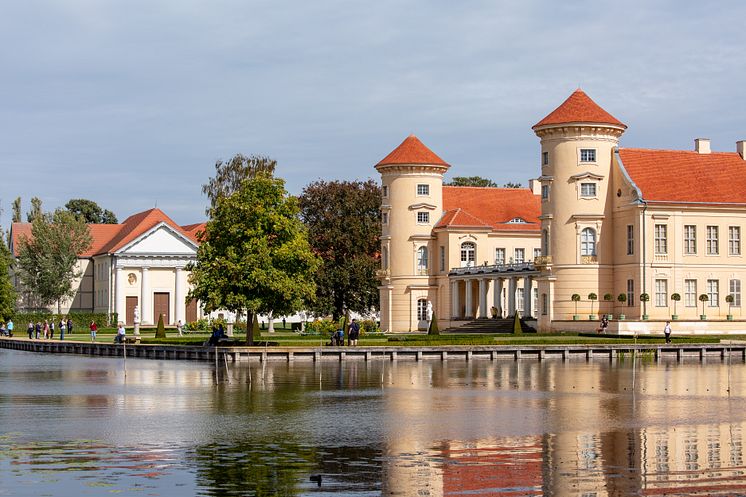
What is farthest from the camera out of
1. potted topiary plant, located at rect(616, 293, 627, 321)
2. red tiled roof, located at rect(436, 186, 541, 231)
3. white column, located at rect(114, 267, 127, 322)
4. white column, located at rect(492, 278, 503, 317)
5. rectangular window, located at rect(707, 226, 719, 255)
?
white column, located at rect(114, 267, 127, 322)

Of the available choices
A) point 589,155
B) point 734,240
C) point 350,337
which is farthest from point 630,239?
point 350,337

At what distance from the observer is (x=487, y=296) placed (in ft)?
315

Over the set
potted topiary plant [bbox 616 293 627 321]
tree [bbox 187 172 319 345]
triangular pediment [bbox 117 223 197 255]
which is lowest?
potted topiary plant [bbox 616 293 627 321]

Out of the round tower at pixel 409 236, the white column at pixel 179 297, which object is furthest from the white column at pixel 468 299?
the white column at pixel 179 297

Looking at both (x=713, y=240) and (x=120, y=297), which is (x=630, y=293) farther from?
(x=120, y=297)

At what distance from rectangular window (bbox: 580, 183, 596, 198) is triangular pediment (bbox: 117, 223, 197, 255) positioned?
4427cm

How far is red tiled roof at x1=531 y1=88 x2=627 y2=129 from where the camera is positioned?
8344cm

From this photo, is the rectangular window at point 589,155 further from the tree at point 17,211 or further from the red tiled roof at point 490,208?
the tree at point 17,211

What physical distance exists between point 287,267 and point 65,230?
60.5m

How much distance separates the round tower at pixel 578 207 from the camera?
83625mm

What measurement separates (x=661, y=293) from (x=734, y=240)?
7024 mm

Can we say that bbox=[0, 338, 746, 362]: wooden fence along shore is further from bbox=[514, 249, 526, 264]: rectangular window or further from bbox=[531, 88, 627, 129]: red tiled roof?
bbox=[514, 249, 526, 264]: rectangular window

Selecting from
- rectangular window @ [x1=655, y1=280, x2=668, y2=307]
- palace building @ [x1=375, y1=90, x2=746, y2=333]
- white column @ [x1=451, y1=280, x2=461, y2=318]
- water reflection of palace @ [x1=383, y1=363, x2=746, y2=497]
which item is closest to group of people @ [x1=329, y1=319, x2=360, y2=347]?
water reflection of palace @ [x1=383, y1=363, x2=746, y2=497]

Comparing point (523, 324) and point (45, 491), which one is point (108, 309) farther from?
point (45, 491)
